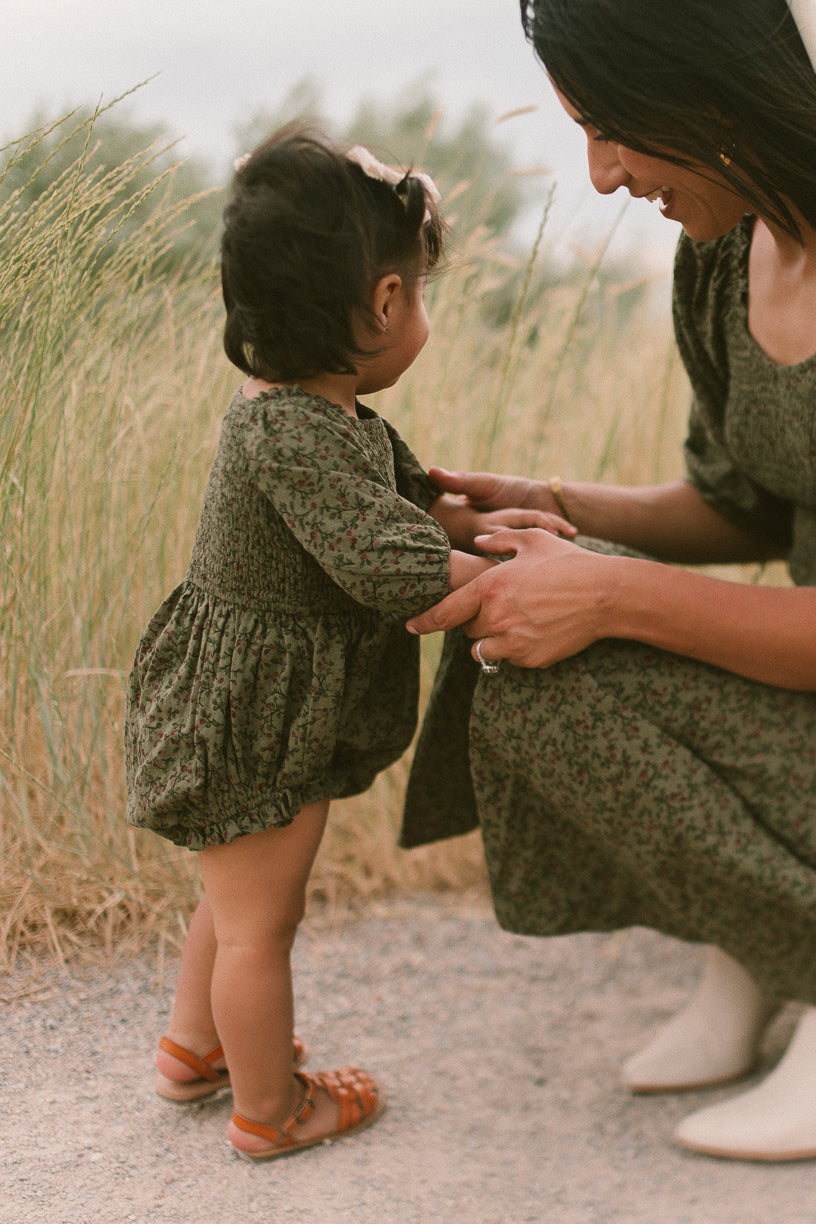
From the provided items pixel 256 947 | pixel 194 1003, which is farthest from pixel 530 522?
pixel 194 1003

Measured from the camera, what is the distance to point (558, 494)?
160cm

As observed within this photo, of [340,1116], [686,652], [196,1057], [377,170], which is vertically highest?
[377,170]

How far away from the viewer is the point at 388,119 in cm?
361

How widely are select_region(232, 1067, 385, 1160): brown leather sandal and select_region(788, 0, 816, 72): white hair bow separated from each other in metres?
1.33

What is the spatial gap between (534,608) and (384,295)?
0.38 m

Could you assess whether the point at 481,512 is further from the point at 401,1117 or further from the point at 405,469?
the point at 401,1117

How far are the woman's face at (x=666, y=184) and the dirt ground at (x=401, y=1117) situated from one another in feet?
3.88

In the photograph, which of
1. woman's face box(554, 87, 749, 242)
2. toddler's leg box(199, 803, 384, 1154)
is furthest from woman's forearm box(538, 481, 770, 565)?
toddler's leg box(199, 803, 384, 1154)

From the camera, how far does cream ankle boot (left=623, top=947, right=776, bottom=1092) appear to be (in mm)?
1580

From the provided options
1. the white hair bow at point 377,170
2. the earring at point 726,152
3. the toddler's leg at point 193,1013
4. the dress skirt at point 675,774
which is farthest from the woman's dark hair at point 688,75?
the toddler's leg at point 193,1013

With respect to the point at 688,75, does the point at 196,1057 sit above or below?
below

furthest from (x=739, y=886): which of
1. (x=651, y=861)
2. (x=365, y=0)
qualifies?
(x=365, y=0)

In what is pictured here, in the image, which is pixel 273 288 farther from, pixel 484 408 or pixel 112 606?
pixel 484 408

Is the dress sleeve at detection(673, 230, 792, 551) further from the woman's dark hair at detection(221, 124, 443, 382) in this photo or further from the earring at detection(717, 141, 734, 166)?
the woman's dark hair at detection(221, 124, 443, 382)
